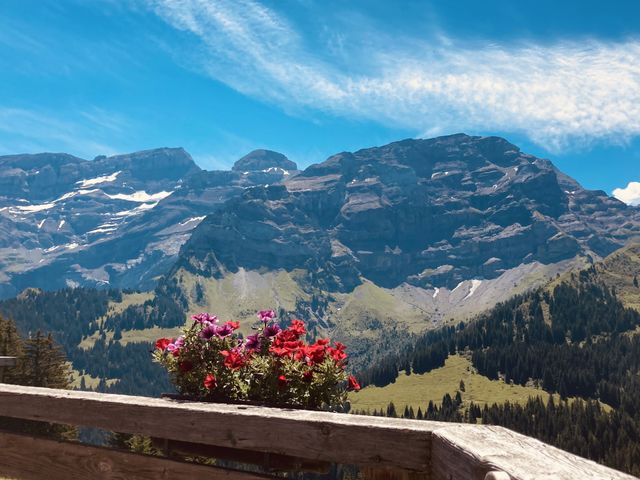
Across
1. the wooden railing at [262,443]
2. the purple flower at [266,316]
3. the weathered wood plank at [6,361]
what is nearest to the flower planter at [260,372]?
the wooden railing at [262,443]

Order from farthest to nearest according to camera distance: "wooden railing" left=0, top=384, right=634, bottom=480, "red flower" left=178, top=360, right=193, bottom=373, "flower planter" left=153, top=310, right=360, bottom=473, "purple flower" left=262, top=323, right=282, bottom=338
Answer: "purple flower" left=262, top=323, right=282, bottom=338
"red flower" left=178, top=360, right=193, bottom=373
"flower planter" left=153, top=310, right=360, bottom=473
"wooden railing" left=0, top=384, right=634, bottom=480

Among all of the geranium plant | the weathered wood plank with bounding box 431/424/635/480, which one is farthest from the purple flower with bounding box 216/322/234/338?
the weathered wood plank with bounding box 431/424/635/480

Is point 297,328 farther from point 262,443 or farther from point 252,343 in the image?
point 262,443

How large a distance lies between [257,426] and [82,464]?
2422mm

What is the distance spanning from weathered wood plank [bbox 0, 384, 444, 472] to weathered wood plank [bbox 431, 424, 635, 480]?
0.36 meters

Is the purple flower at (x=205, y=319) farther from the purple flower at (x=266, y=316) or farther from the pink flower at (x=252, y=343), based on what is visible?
the purple flower at (x=266, y=316)

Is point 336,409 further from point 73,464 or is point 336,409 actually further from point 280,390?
point 73,464

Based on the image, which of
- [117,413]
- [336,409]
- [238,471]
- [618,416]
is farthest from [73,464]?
[618,416]

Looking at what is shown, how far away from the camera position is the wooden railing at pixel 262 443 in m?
4.28

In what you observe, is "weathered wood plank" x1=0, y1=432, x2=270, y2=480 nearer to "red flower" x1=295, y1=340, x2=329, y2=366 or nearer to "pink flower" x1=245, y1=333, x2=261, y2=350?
"red flower" x1=295, y1=340, x2=329, y2=366

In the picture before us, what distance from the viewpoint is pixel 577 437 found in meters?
180

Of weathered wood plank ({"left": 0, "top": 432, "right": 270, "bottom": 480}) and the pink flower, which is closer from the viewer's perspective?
weathered wood plank ({"left": 0, "top": 432, "right": 270, "bottom": 480})

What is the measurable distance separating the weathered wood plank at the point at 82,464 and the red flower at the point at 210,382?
1.33 metres

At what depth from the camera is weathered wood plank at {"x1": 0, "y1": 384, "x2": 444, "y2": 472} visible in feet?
17.9
